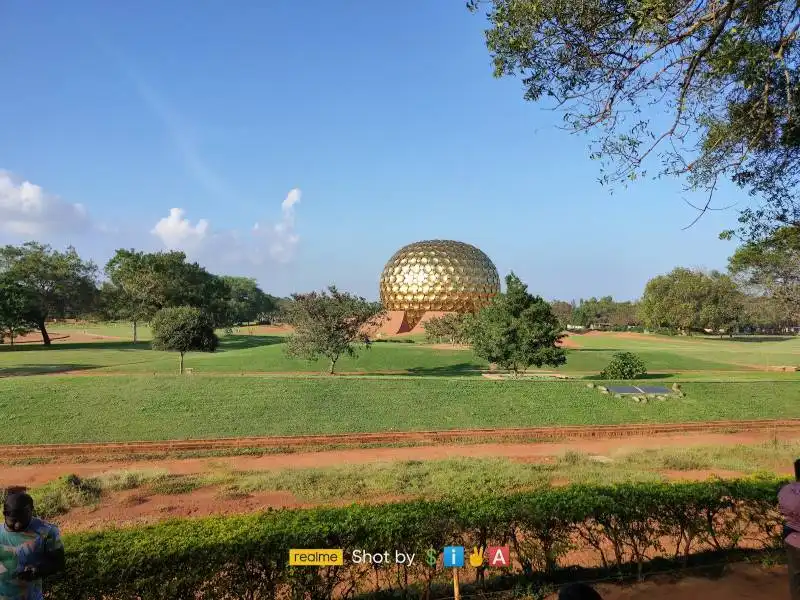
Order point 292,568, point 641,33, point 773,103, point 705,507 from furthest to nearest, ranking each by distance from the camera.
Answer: point 773,103 → point 641,33 → point 705,507 → point 292,568

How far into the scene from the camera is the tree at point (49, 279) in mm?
41875

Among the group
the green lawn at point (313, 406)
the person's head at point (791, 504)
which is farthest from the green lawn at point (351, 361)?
the person's head at point (791, 504)

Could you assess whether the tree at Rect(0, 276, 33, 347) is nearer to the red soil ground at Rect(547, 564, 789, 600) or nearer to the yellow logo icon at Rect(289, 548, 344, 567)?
the yellow logo icon at Rect(289, 548, 344, 567)

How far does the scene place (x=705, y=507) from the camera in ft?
19.9

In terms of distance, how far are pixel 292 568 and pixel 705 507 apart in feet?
15.2

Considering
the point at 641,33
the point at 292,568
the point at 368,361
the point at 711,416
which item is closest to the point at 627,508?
the point at 292,568

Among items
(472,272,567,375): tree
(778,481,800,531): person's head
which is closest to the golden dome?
(472,272,567,375): tree

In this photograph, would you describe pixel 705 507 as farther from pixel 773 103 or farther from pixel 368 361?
pixel 368 361

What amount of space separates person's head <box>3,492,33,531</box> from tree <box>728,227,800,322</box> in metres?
25.1

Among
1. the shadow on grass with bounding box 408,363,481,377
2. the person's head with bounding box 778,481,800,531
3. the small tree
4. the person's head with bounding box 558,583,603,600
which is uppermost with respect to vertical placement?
the small tree

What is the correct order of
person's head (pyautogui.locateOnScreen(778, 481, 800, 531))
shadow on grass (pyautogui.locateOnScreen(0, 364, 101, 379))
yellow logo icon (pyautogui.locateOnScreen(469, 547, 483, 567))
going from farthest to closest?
shadow on grass (pyautogui.locateOnScreen(0, 364, 101, 379)) → yellow logo icon (pyautogui.locateOnScreen(469, 547, 483, 567)) → person's head (pyautogui.locateOnScreen(778, 481, 800, 531))

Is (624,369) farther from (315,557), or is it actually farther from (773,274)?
(315,557)

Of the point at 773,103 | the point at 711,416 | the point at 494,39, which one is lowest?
the point at 711,416

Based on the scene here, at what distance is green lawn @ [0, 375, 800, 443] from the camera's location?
14.4 metres
